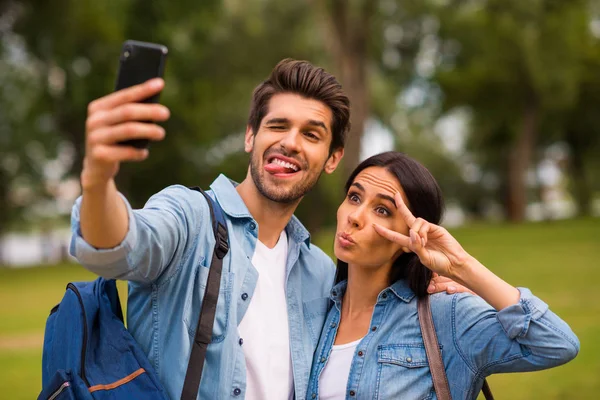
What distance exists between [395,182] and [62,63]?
2052 centimetres

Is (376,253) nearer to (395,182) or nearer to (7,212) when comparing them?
(395,182)

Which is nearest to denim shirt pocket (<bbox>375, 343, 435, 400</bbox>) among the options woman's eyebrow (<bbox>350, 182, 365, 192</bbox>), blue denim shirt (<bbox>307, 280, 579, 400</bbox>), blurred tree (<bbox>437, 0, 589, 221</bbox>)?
blue denim shirt (<bbox>307, 280, 579, 400</bbox>)

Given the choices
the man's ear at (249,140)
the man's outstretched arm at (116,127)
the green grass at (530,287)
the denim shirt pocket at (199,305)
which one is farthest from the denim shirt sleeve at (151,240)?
the green grass at (530,287)

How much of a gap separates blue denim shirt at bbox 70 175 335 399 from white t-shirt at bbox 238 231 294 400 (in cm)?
5

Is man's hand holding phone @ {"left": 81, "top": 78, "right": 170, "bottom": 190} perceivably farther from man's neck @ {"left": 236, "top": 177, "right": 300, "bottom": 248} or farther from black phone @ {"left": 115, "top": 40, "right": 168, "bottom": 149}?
man's neck @ {"left": 236, "top": 177, "right": 300, "bottom": 248}

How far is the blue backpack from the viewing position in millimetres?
2305

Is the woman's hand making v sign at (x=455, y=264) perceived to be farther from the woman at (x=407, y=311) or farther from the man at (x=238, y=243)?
the man at (x=238, y=243)

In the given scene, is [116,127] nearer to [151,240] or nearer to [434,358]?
[151,240]

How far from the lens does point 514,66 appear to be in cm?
2653

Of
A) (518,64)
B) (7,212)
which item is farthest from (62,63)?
(518,64)

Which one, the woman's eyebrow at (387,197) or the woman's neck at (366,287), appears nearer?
the woman's eyebrow at (387,197)

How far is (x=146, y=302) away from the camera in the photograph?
2.60m

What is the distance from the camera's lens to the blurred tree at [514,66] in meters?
22.2

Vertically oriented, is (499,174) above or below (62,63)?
above
